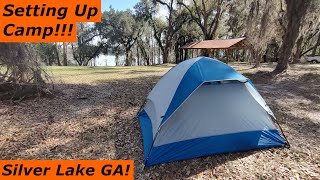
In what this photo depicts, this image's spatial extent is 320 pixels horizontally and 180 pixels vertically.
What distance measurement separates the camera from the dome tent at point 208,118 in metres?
4.24

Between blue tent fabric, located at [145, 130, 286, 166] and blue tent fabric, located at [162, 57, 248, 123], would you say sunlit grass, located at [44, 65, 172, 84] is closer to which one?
blue tent fabric, located at [162, 57, 248, 123]

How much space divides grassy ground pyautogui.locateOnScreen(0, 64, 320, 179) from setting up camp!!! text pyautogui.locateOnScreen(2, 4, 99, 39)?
192cm

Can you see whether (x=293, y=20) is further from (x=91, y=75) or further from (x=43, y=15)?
(x=43, y=15)

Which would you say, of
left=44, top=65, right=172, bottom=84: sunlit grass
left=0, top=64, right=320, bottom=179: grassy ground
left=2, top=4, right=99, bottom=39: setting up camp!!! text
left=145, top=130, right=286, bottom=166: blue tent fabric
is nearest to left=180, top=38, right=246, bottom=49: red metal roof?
left=44, top=65, right=172, bottom=84: sunlit grass

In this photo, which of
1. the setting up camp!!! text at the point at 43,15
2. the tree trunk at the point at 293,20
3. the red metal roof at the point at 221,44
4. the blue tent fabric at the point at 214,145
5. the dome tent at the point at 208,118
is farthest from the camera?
the red metal roof at the point at 221,44

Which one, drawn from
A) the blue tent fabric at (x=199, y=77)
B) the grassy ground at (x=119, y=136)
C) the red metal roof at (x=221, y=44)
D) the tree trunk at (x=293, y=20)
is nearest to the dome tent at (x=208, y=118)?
the blue tent fabric at (x=199, y=77)

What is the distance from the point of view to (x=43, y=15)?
6.83 meters

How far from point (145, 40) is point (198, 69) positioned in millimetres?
34924

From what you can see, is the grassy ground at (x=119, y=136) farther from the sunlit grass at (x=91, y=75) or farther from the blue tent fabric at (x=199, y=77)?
the sunlit grass at (x=91, y=75)

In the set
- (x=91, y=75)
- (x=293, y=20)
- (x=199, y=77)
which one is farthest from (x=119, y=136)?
(x=293, y=20)

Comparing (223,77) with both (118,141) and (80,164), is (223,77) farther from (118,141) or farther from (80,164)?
(80,164)

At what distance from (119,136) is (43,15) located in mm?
4017

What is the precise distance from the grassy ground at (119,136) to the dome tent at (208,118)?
0.19 m

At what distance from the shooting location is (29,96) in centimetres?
747
